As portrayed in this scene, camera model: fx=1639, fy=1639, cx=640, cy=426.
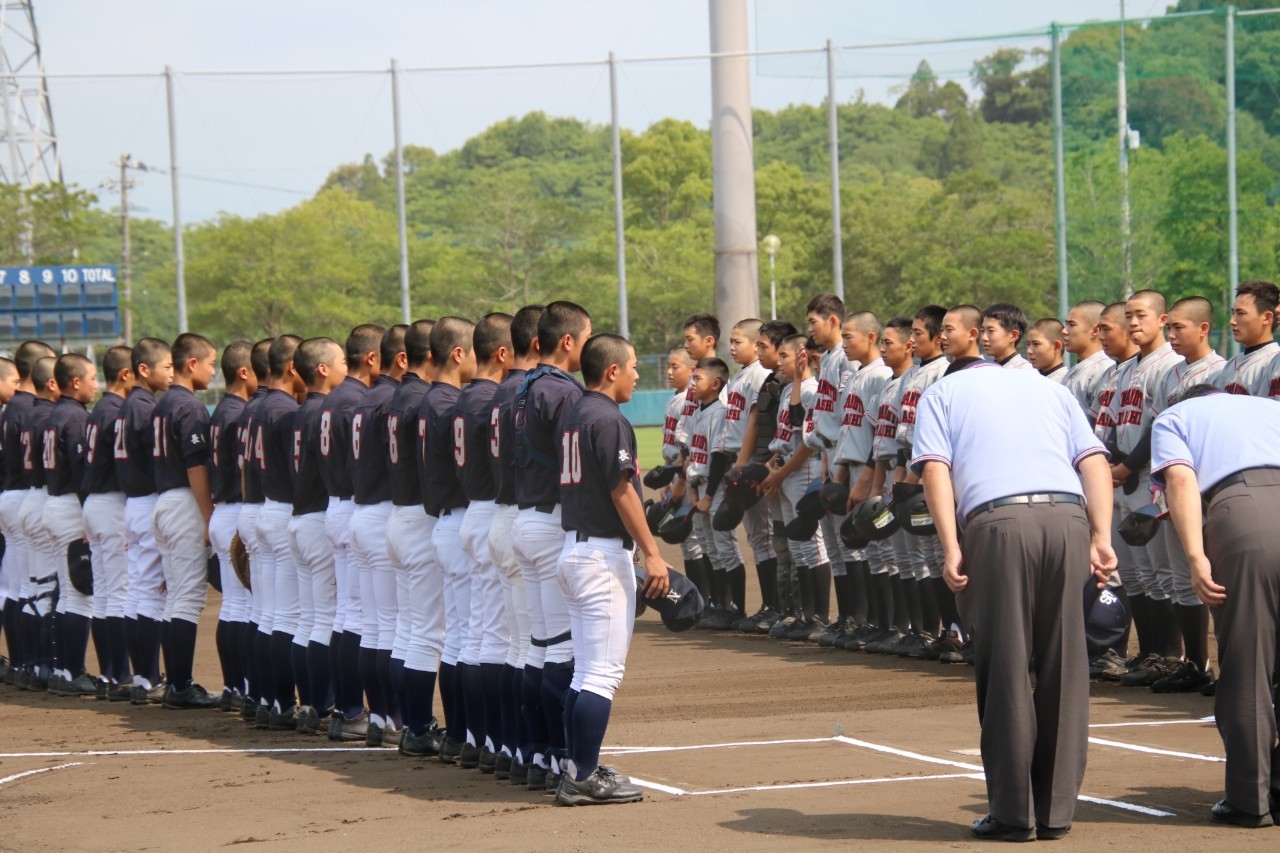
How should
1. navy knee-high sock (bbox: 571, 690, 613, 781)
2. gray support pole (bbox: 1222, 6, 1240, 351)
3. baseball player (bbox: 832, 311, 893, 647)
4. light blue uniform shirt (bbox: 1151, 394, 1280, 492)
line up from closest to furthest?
Result: light blue uniform shirt (bbox: 1151, 394, 1280, 492)
navy knee-high sock (bbox: 571, 690, 613, 781)
baseball player (bbox: 832, 311, 893, 647)
gray support pole (bbox: 1222, 6, 1240, 351)

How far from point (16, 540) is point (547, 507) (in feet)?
23.8

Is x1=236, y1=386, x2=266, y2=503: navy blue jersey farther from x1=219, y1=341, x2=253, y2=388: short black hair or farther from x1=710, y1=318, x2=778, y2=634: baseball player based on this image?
x1=710, y1=318, x2=778, y2=634: baseball player

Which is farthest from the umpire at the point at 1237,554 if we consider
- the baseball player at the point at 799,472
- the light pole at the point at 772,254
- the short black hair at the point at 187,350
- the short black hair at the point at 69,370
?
the light pole at the point at 772,254

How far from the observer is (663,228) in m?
78.8

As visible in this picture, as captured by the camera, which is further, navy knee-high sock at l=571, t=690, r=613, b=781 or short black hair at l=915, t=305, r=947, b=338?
short black hair at l=915, t=305, r=947, b=338

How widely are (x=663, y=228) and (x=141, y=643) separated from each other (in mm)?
68126

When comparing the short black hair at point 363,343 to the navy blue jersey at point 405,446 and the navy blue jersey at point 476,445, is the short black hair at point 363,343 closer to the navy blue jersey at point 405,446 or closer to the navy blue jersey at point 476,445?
the navy blue jersey at point 405,446

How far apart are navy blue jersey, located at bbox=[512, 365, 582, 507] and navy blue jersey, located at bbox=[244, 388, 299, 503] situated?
9.12ft

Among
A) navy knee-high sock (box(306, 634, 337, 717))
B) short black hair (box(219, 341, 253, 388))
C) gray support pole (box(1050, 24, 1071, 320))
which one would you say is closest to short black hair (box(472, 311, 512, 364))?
navy knee-high sock (box(306, 634, 337, 717))

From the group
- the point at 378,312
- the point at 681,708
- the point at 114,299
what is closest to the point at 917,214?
the point at 378,312

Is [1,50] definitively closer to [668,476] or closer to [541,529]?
[668,476]

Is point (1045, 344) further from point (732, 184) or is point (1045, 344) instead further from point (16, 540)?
point (732, 184)

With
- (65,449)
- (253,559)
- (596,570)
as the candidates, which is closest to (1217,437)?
(596,570)

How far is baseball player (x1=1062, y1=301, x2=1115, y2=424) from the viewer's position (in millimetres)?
11352
